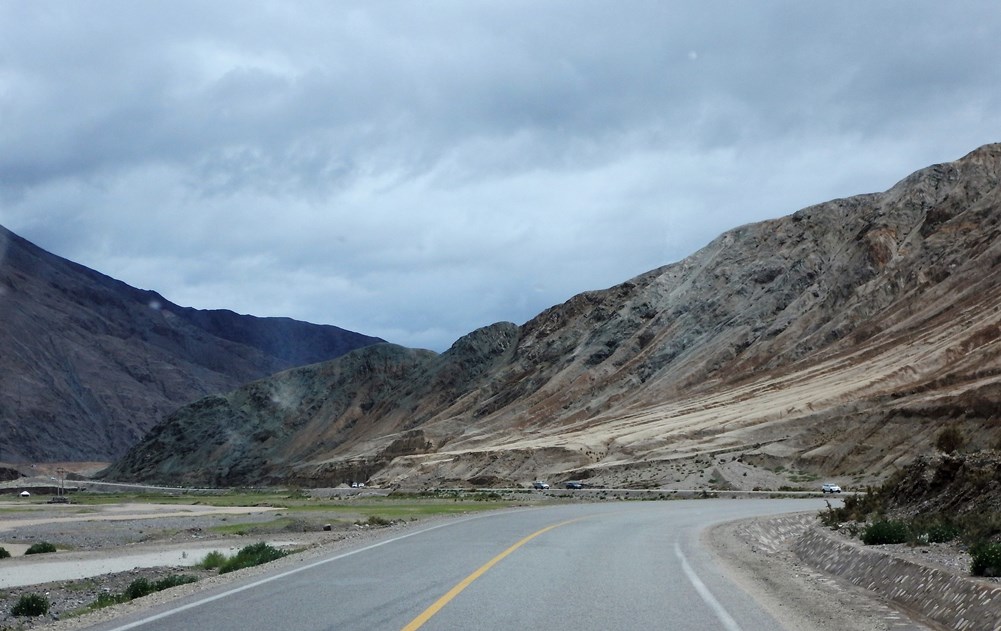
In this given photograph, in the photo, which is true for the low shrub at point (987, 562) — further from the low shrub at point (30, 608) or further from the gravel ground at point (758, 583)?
the low shrub at point (30, 608)

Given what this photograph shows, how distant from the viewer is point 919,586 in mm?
11406

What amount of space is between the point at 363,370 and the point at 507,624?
478 ft

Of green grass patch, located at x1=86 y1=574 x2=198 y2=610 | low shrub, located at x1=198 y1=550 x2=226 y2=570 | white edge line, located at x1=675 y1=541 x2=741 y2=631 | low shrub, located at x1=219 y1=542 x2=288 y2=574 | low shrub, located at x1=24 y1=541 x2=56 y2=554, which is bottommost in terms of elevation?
white edge line, located at x1=675 y1=541 x2=741 y2=631

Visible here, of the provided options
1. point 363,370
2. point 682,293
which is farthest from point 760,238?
point 363,370

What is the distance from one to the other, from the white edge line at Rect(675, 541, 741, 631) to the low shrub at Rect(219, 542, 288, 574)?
790cm

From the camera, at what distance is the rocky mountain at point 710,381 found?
6944cm

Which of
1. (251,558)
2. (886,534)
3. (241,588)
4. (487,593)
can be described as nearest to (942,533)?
(886,534)

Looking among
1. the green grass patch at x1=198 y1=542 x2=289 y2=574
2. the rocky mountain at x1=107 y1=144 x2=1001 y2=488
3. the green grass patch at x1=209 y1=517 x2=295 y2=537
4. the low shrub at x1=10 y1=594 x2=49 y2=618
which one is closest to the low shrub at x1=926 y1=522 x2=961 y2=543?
the green grass patch at x1=198 y1=542 x2=289 y2=574

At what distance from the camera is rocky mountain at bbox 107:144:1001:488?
69.4 metres

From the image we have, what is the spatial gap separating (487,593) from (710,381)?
88.1m

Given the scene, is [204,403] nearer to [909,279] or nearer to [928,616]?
[909,279]

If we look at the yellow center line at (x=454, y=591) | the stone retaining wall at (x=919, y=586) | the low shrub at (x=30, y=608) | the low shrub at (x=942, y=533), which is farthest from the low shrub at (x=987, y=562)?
the low shrub at (x=30, y=608)

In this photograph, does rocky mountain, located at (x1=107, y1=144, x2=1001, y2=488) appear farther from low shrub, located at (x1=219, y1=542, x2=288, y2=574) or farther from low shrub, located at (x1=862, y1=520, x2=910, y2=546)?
low shrub, located at (x1=862, y1=520, x2=910, y2=546)

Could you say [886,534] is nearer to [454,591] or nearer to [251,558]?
[454,591]
